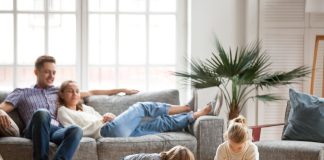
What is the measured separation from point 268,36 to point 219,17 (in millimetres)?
487

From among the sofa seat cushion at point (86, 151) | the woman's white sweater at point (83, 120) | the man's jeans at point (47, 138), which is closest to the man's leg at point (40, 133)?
the man's jeans at point (47, 138)

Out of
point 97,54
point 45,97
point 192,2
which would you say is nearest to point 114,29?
point 97,54

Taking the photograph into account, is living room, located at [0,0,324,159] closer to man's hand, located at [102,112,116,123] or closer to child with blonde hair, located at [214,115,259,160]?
man's hand, located at [102,112,116,123]

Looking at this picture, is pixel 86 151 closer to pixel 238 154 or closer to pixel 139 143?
pixel 139 143

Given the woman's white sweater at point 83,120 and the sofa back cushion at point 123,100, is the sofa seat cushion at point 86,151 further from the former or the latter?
the sofa back cushion at point 123,100

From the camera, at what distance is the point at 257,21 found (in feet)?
17.6

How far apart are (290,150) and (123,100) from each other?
1.50m

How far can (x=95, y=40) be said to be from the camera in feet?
17.6

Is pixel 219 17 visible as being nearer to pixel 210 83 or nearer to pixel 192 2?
pixel 192 2

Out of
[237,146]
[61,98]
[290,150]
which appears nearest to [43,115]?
[61,98]

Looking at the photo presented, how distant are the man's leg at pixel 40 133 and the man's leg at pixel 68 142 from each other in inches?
3.9

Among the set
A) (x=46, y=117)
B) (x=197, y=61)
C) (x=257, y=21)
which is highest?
(x=257, y=21)

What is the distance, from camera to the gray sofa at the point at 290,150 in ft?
12.8

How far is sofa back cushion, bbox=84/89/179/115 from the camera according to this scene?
4.80m
